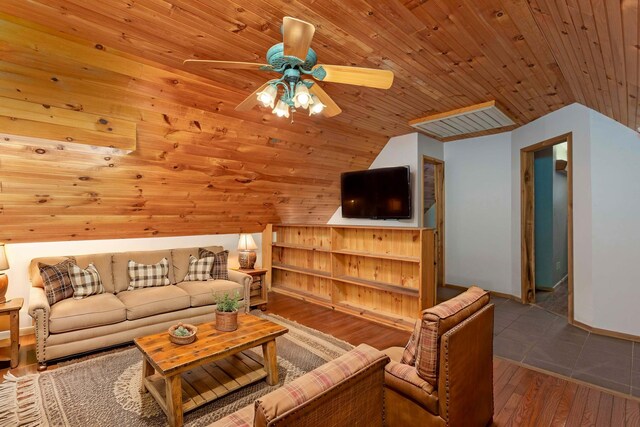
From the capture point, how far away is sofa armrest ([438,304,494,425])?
1.60 m

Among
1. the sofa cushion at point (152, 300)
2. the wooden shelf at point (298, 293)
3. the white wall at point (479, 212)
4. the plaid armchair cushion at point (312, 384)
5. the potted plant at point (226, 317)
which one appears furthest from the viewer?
the white wall at point (479, 212)

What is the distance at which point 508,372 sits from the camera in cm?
276

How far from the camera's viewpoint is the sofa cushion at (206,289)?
3.73 metres

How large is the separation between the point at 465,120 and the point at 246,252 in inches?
133

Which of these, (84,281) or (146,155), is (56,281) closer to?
(84,281)

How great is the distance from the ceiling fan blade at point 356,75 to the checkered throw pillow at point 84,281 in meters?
3.20

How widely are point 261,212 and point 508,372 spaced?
11.7ft

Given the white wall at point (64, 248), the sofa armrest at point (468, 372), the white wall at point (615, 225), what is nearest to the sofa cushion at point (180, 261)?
the white wall at point (64, 248)

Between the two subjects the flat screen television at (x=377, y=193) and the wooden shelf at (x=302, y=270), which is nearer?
the flat screen television at (x=377, y=193)

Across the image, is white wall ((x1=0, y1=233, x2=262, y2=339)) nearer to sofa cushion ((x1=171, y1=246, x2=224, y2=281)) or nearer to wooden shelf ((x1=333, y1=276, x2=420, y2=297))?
sofa cushion ((x1=171, y1=246, x2=224, y2=281))

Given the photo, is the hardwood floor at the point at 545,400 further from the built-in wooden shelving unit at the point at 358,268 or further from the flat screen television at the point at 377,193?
the flat screen television at the point at 377,193

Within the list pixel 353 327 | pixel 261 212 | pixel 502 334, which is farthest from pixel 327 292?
pixel 502 334

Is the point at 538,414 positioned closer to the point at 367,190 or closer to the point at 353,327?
the point at 353,327

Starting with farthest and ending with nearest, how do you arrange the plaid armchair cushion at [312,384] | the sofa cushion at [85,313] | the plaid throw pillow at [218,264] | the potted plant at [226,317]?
the plaid throw pillow at [218,264] → the sofa cushion at [85,313] → the potted plant at [226,317] → the plaid armchair cushion at [312,384]
